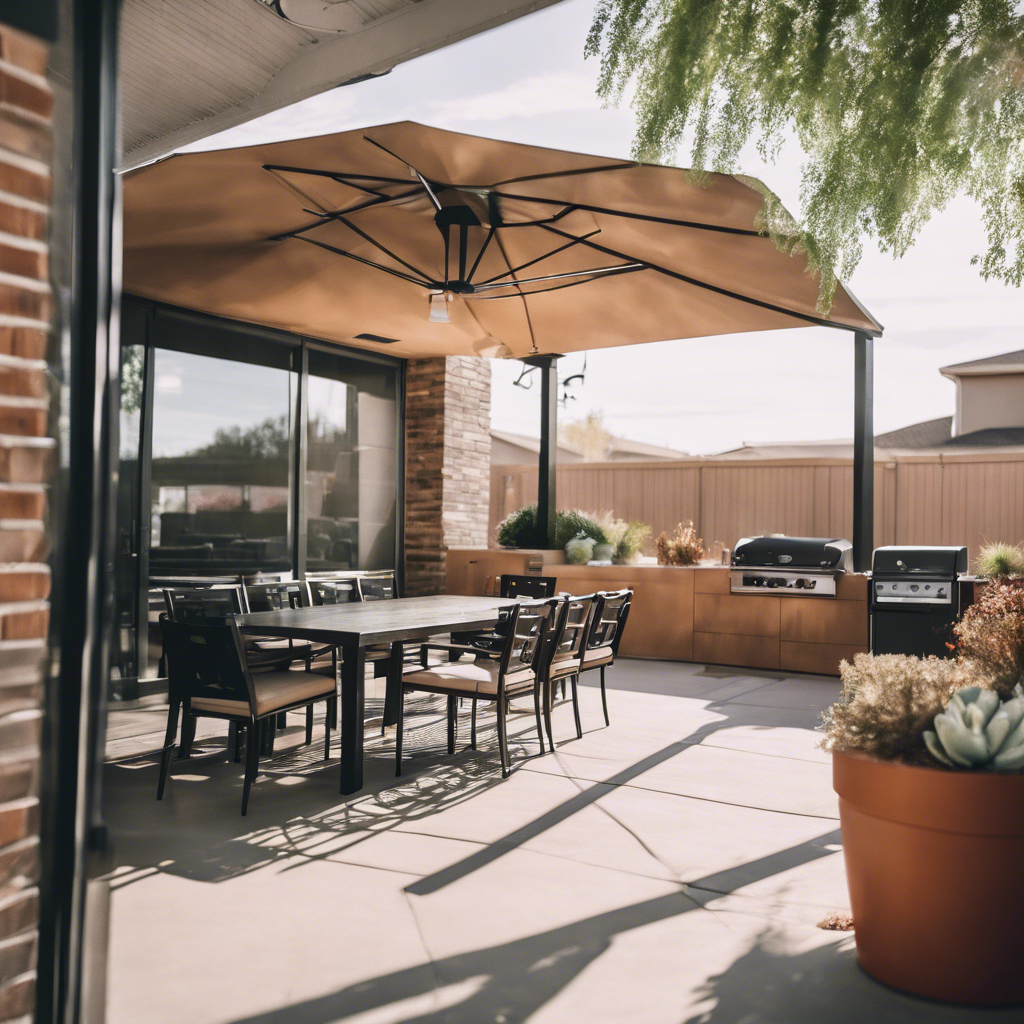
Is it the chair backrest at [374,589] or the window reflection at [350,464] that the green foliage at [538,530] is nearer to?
the window reflection at [350,464]

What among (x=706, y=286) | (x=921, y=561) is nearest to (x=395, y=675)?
(x=706, y=286)

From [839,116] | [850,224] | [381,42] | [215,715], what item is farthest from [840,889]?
[381,42]

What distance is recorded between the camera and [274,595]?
569cm

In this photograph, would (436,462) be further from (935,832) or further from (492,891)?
(935,832)

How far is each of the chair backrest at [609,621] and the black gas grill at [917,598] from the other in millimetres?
2325

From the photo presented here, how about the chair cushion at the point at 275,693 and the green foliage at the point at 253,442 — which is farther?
the green foliage at the point at 253,442

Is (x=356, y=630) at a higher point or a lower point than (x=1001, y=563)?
lower

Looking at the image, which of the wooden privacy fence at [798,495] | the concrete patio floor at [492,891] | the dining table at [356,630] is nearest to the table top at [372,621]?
the dining table at [356,630]

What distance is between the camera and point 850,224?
2.25m

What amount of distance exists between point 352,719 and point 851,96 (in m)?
3.13

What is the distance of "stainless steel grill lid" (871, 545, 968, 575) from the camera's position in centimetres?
649

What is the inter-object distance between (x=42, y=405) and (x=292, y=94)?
1708 mm

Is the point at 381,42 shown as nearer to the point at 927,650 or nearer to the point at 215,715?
the point at 215,715

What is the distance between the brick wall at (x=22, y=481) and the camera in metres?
1.09
